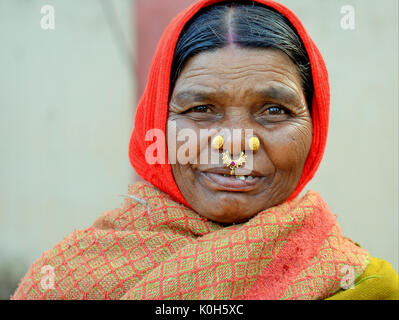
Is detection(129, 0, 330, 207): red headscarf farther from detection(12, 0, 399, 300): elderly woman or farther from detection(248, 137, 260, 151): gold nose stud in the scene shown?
detection(248, 137, 260, 151): gold nose stud

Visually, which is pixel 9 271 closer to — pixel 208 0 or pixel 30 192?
pixel 30 192

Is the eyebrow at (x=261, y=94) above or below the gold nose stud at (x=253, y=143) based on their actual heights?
above

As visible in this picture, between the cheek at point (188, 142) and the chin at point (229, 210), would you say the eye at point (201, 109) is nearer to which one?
the cheek at point (188, 142)

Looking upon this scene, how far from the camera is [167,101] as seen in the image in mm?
2113

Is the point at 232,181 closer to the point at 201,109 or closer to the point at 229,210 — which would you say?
the point at 229,210

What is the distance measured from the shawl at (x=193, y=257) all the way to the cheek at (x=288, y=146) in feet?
0.62

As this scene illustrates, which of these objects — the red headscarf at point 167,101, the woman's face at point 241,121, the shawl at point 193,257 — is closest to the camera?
the shawl at point 193,257

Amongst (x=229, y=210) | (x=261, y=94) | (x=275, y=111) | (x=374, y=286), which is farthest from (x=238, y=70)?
(x=374, y=286)

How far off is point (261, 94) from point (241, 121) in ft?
0.46

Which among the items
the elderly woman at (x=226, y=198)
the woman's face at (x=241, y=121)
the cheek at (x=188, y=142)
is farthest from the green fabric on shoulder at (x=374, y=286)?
the cheek at (x=188, y=142)

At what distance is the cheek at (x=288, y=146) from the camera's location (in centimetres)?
197

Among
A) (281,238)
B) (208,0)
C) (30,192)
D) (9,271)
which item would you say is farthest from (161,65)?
(9,271)

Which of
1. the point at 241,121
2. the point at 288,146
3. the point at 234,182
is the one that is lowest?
the point at 234,182
